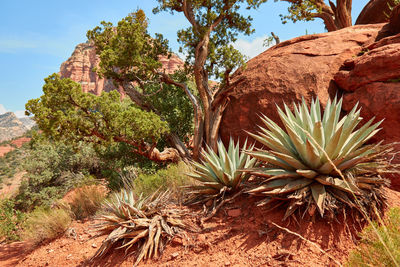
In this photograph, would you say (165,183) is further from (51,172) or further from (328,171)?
(51,172)

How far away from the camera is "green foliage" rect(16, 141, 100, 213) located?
406 inches

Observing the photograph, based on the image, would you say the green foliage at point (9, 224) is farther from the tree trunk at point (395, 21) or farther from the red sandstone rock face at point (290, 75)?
the tree trunk at point (395, 21)

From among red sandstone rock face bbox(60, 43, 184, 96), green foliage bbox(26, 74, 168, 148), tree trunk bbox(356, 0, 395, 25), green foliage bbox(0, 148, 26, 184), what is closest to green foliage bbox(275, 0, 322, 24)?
tree trunk bbox(356, 0, 395, 25)

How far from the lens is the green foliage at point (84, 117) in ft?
19.6

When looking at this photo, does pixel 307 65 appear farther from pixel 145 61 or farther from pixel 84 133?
pixel 84 133

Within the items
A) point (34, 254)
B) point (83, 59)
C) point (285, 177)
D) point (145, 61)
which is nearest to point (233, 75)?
point (145, 61)

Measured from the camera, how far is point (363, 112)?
→ 5.02 m

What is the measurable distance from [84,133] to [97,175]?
19.6ft

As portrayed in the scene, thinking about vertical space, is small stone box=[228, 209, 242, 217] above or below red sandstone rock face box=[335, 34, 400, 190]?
below

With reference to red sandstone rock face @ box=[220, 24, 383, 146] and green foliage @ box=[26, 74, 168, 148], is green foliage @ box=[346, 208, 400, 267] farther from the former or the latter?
green foliage @ box=[26, 74, 168, 148]

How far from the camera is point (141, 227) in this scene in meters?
3.62

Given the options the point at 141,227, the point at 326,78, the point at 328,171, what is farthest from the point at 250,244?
the point at 326,78

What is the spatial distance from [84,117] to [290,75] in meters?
5.18

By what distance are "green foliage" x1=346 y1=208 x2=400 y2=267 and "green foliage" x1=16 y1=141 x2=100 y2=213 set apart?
359 inches
